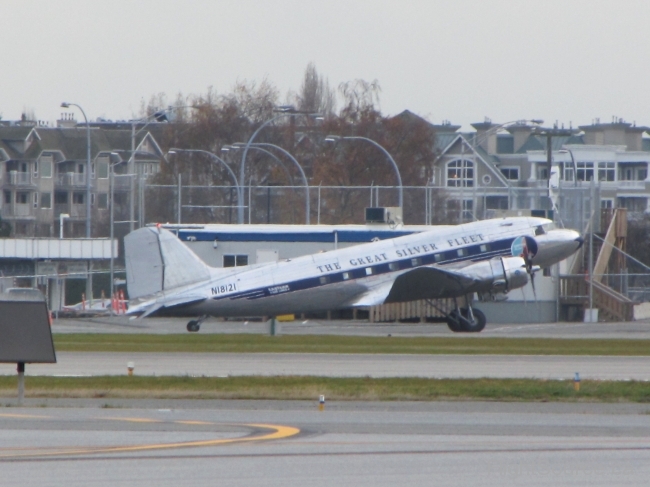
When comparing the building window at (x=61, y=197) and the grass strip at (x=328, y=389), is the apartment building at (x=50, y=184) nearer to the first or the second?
the building window at (x=61, y=197)

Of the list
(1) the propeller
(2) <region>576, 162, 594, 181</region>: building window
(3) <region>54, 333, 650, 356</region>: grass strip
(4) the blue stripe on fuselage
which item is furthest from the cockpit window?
(2) <region>576, 162, 594, 181</region>: building window

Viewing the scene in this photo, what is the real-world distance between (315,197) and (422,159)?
3108 cm

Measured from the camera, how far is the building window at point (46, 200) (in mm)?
100131

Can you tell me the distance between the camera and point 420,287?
118ft

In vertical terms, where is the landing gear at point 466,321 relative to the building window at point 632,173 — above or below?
below

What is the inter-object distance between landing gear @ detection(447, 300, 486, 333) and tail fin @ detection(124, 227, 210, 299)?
8.43 metres

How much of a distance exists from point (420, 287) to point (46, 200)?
233ft

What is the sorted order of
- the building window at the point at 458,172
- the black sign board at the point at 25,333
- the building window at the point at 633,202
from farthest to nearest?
the building window at the point at 633,202 < the building window at the point at 458,172 < the black sign board at the point at 25,333

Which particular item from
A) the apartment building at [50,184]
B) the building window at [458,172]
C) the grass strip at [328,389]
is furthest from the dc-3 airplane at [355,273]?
the building window at [458,172]

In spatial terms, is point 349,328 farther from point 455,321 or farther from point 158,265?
point 158,265

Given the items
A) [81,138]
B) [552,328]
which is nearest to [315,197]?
[552,328]

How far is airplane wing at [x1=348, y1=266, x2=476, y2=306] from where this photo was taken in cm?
3522

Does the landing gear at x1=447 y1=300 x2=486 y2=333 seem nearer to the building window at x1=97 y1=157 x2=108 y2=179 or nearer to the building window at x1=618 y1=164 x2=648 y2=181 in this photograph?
the building window at x1=618 y1=164 x2=648 y2=181

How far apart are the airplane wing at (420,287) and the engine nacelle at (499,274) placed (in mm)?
265
